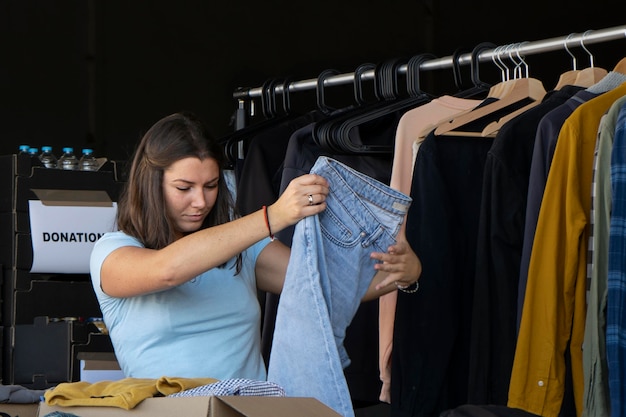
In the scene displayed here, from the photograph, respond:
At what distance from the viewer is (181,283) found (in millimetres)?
2447

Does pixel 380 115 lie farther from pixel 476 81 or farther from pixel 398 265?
pixel 398 265

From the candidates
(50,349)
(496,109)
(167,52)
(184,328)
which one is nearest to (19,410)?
(184,328)

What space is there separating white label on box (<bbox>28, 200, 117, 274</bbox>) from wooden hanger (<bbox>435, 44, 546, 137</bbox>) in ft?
4.22

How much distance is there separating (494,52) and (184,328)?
145 cm

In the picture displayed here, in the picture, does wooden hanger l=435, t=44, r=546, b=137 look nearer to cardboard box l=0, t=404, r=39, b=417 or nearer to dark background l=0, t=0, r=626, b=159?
cardboard box l=0, t=404, r=39, b=417

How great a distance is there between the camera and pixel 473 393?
294cm

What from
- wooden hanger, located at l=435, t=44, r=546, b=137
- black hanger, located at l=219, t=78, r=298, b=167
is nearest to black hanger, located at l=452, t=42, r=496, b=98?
wooden hanger, located at l=435, t=44, r=546, b=137

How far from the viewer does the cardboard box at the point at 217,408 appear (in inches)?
71.5

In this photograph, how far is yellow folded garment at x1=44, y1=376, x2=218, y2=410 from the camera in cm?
196

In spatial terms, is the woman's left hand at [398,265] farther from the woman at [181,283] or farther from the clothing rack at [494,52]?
the clothing rack at [494,52]

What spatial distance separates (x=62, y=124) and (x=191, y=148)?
188 centimetres

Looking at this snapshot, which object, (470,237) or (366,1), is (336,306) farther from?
(366,1)

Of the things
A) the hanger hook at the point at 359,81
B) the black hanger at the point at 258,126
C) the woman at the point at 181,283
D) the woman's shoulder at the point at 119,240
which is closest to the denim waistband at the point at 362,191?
the woman at the point at 181,283

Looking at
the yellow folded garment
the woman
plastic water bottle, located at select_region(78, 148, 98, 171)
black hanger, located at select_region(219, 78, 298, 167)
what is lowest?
the yellow folded garment
